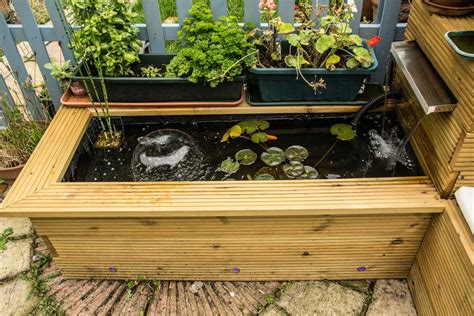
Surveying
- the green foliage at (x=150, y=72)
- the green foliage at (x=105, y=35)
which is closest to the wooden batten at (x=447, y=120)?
the green foliage at (x=150, y=72)

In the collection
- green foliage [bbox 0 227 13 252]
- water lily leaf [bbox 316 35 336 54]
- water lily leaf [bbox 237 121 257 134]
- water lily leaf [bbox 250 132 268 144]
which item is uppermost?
water lily leaf [bbox 316 35 336 54]

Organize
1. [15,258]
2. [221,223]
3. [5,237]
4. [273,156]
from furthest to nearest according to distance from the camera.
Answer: [5,237], [15,258], [273,156], [221,223]

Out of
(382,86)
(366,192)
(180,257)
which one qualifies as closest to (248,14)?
(382,86)

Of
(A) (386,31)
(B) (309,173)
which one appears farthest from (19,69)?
(A) (386,31)

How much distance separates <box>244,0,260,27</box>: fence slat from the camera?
2.35 meters

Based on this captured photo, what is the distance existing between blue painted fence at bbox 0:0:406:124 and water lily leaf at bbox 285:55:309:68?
334 millimetres

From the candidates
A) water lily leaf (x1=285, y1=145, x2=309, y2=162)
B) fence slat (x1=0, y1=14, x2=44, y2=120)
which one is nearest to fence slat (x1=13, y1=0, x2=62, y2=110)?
fence slat (x1=0, y1=14, x2=44, y2=120)

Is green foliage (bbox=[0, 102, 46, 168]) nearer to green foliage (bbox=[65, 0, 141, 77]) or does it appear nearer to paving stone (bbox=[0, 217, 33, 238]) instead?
paving stone (bbox=[0, 217, 33, 238])

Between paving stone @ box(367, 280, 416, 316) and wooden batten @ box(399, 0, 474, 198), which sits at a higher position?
wooden batten @ box(399, 0, 474, 198)

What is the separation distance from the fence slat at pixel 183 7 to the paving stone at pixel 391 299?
177 cm

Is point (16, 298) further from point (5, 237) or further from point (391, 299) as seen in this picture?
point (391, 299)

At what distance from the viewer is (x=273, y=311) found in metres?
2.10

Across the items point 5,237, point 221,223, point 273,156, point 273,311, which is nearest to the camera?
point 221,223

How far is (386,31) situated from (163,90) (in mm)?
1296
